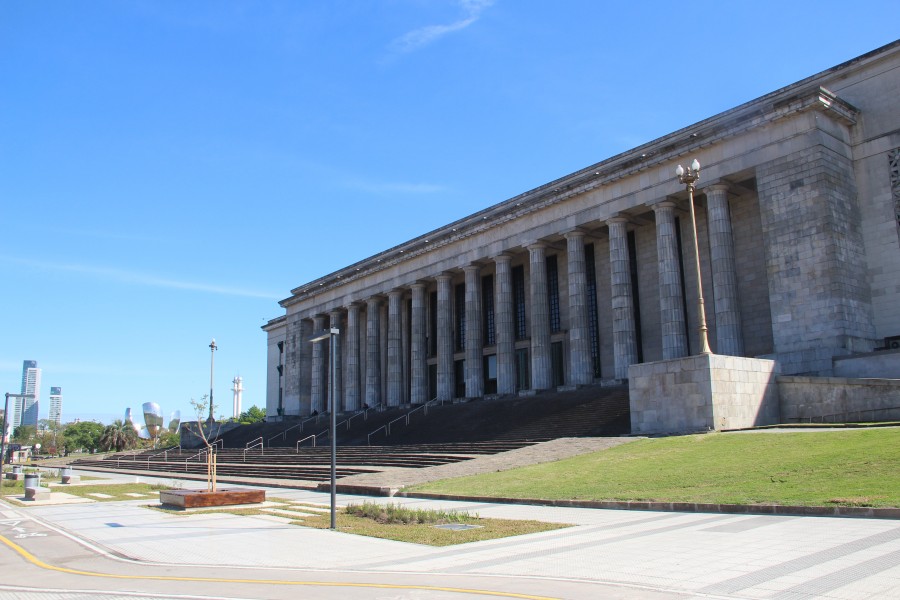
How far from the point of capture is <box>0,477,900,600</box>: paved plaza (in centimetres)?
794

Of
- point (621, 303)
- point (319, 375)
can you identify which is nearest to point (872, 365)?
point (621, 303)

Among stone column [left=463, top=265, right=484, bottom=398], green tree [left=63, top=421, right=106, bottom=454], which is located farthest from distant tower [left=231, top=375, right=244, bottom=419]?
stone column [left=463, top=265, right=484, bottom=398]

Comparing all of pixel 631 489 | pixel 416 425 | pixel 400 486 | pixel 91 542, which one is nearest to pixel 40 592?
pixel 91 542

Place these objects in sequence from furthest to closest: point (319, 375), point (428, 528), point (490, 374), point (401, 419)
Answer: point (319, 375) < point (490, 374) < point (401, 419) < point (428, 528)

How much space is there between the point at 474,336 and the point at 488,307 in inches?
199

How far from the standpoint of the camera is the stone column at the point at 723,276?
34.9 m

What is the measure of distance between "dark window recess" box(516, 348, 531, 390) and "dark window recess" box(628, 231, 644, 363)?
918cm

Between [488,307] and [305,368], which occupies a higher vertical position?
[488,307]

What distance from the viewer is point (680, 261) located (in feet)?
137

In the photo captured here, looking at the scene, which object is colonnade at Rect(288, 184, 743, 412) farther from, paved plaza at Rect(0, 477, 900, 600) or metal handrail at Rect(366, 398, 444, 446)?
paved plaza at Rect(0, 477, 900, 600)

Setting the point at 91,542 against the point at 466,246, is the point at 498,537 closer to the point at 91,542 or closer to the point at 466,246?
the point at 91,542

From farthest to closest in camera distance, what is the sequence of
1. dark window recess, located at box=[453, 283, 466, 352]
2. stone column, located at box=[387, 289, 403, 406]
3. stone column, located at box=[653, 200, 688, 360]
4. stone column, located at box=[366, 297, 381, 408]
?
stone column, located at box=[366, 297, 381, 408] → stone column, located at box=[387, 289, 403, 406] → dark window recess, located at box=[453, 283, 466, 352] → stone column, located at box=[653, 200, 688, 360]

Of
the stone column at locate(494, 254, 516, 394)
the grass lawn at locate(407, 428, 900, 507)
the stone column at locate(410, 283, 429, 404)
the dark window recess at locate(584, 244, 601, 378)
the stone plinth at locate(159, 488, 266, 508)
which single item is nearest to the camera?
the grass lawn at locate(407, 428, 900, 507)

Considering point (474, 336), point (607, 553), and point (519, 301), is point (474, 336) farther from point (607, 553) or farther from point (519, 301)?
point (607, 553)
